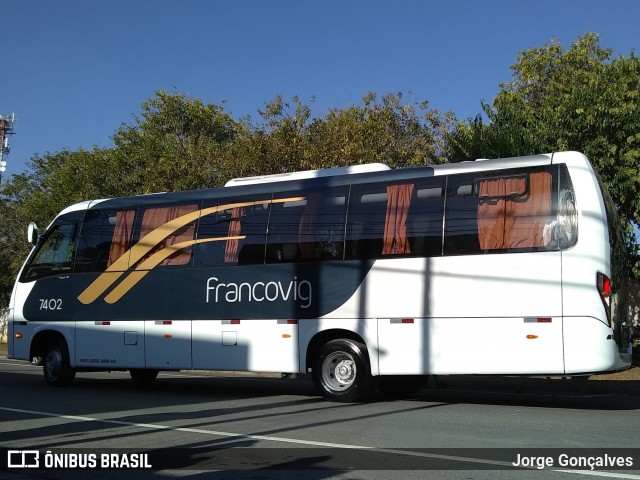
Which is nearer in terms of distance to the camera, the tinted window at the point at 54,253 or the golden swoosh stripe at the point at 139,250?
the golden swoosh stripe at the point at 139,250

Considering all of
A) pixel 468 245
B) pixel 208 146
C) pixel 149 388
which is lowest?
pixel 149 388

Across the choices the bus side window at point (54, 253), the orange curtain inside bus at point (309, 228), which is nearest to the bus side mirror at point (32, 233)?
the bus side window at point (54, 253)

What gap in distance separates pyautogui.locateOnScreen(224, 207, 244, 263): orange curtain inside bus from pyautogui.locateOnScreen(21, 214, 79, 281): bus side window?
4.11 m

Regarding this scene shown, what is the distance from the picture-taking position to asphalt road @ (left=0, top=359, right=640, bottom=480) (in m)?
6.95

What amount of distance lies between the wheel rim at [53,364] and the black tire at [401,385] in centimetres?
678

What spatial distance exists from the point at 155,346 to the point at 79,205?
12.7ft

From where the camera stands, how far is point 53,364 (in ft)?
50.8

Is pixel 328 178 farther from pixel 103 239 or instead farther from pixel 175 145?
pixel 175 145

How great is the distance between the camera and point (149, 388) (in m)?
15.3

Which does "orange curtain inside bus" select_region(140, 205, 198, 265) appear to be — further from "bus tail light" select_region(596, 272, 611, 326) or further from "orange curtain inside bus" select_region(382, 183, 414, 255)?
"bus tail light" select_region(596, 272, 611, 326)

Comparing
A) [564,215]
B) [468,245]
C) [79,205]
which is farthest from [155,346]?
[564,215]

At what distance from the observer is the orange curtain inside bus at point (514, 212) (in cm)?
1056

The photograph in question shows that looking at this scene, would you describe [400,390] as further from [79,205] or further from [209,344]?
[79,205]

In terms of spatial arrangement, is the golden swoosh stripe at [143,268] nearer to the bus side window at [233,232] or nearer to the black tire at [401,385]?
the bus side window at [233,232]
